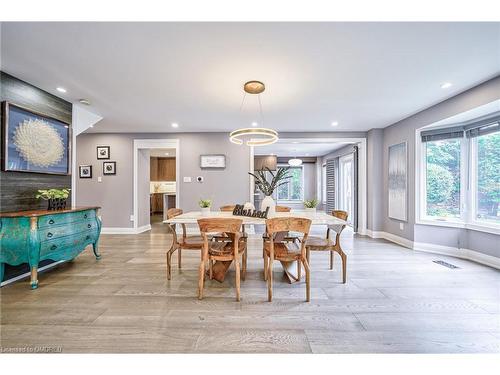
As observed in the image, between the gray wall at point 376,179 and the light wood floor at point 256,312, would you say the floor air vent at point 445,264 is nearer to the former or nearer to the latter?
the light wood floor at point 256,312

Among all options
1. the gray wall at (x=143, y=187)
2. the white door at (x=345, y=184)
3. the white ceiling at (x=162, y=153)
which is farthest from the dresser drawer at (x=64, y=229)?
the white door at (x=345, y=184)

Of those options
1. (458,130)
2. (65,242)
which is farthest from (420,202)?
(65,242)

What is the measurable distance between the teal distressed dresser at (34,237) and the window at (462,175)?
539 cm

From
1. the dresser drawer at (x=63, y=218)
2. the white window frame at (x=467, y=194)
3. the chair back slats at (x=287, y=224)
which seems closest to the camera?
the chair back slats at (x=287, y=224)

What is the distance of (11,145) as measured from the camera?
97.8 inches

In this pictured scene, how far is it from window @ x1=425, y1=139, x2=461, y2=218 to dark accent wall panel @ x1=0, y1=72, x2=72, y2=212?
5.90 metres

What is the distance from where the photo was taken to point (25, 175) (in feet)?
8.73

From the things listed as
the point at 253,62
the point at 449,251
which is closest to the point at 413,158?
the point at 449,251

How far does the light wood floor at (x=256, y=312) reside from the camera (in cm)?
150

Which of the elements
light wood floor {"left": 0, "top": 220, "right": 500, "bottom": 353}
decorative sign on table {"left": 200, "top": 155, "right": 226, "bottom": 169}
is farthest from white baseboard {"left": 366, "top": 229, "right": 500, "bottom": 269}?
decorative sign on table {"left": 200, "top": 155, "right": 226, "bottom": 169}

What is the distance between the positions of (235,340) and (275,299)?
0.66 meters

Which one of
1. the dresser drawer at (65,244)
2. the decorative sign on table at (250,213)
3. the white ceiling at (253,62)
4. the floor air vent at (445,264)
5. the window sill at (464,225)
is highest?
the white ceiling at (253,62)

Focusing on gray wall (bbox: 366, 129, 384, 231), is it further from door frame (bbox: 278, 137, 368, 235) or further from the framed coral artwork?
the framed coral artwork

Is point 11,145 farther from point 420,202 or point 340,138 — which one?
point 420,202
